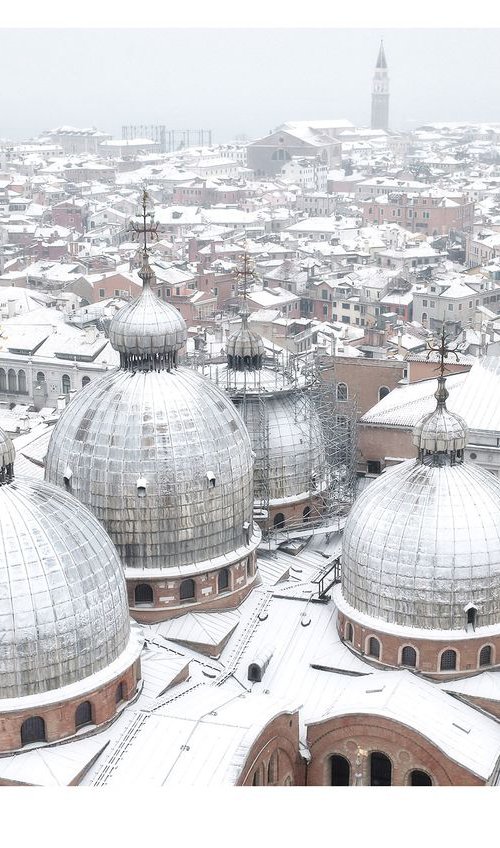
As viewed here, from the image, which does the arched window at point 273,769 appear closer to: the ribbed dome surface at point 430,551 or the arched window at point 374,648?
the arched window at point 374,648

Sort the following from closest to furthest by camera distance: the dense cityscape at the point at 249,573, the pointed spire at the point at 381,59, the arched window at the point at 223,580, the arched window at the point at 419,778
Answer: the dense cityscape at the point at 249,573 → the arched window at the point at 419,778 → the pointed spire at the point at 381,59 → the arched window at the point at 223,580

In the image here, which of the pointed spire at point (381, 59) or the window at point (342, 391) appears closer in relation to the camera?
the pointed spire at point (381, 59)

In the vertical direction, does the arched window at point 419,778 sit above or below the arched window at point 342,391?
below

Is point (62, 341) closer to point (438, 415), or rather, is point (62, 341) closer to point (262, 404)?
point (262, 404)

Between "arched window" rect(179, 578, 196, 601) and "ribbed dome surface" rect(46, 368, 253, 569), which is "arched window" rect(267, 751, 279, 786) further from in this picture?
"ribbed dome surface" rect(46, 368, 253, 569)

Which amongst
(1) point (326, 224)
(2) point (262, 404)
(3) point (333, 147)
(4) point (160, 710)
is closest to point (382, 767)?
(4) point (160, 710)

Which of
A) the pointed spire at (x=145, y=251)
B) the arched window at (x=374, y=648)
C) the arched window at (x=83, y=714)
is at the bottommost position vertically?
the arched window at (x=374, y=648)

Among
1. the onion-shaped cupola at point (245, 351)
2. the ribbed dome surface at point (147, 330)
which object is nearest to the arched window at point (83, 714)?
the ribbed dome surface at point (147, 330)

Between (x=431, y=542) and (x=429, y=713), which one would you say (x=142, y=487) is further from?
(x=429, y=713)
